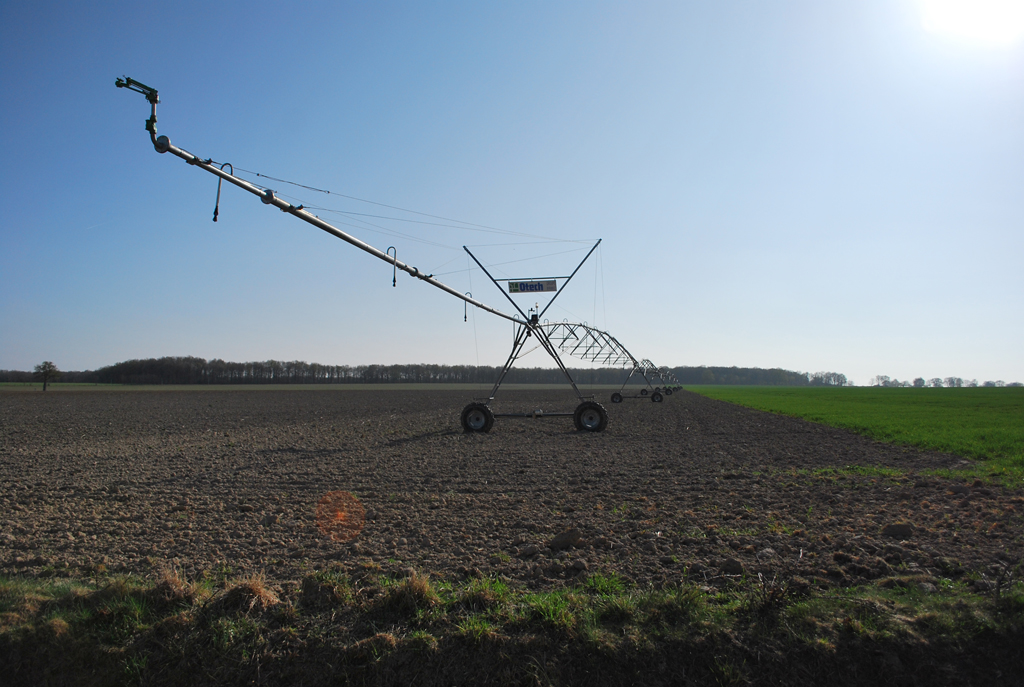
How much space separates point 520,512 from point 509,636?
4129mm

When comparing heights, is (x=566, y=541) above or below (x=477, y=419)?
below

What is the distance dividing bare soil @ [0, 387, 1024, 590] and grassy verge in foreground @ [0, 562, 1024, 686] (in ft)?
2.27

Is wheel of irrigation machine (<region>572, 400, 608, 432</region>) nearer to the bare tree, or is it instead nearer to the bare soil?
the bare soil

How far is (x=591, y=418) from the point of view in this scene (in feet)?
67.2

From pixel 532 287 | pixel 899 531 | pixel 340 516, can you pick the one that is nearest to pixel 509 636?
pixel 340 516

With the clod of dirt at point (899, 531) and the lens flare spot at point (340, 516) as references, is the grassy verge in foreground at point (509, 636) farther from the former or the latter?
the lens flare spot at point (340, 516)

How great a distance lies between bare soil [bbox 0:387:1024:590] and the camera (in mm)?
5707

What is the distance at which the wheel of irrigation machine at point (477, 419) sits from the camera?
66.2ft

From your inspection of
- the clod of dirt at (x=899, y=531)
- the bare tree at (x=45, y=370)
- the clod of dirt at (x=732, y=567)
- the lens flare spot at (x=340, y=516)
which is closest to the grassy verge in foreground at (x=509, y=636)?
the clod of dirt at (x=732, y=567)

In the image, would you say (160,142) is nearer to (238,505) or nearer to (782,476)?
(238,505)

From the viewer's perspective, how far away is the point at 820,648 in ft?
12.4

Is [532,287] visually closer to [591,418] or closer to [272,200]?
[591,418]

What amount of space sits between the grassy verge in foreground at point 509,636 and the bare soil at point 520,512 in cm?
69

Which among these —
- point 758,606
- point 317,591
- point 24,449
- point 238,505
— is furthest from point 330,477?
point 24,449
